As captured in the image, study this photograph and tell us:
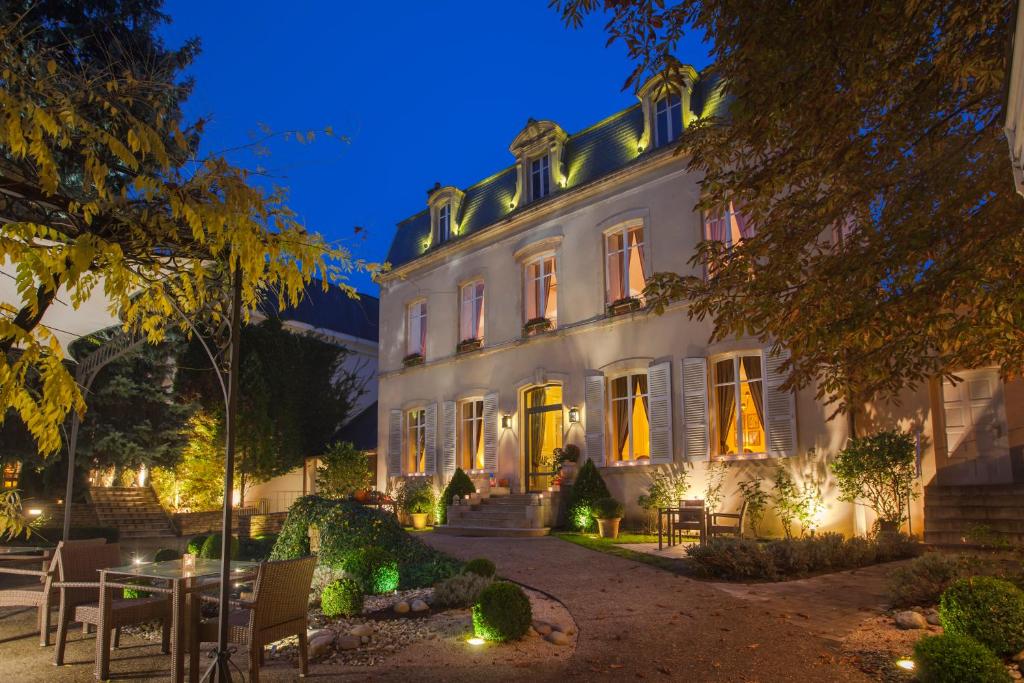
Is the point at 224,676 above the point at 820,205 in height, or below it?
below

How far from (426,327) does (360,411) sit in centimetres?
687

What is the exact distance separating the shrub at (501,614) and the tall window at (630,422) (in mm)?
8854

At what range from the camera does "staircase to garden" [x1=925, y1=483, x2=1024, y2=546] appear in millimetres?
9586

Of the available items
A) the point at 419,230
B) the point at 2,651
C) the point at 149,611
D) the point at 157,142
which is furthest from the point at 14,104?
the point at 419,230

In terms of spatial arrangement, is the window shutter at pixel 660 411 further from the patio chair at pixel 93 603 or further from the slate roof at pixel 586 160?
the patio chair at pixel 93 603

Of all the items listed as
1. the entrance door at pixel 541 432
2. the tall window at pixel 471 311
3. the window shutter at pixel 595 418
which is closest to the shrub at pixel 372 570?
the window shutter at pixel 595 418

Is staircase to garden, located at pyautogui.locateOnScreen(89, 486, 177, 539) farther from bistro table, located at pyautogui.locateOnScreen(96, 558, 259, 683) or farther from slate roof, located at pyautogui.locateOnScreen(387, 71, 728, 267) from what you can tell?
bistro table, located at pyautogui.locateOnScreen(96, 558, 259, 683)

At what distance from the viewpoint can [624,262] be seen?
14977 millimetres

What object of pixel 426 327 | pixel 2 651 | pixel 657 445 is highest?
pixel 426 327

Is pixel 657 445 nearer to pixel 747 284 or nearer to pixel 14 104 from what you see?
pixel 747 284

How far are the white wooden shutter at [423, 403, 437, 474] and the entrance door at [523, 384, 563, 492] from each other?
2.97 meters

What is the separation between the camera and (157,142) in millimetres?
3408

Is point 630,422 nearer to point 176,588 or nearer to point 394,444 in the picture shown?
point 394,444

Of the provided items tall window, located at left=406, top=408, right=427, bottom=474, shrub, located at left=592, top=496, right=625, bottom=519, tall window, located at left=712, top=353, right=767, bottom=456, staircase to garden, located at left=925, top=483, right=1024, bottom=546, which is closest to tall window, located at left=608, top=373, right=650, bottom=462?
shrub, located at left=592, top=496, right=625, bottom=519
